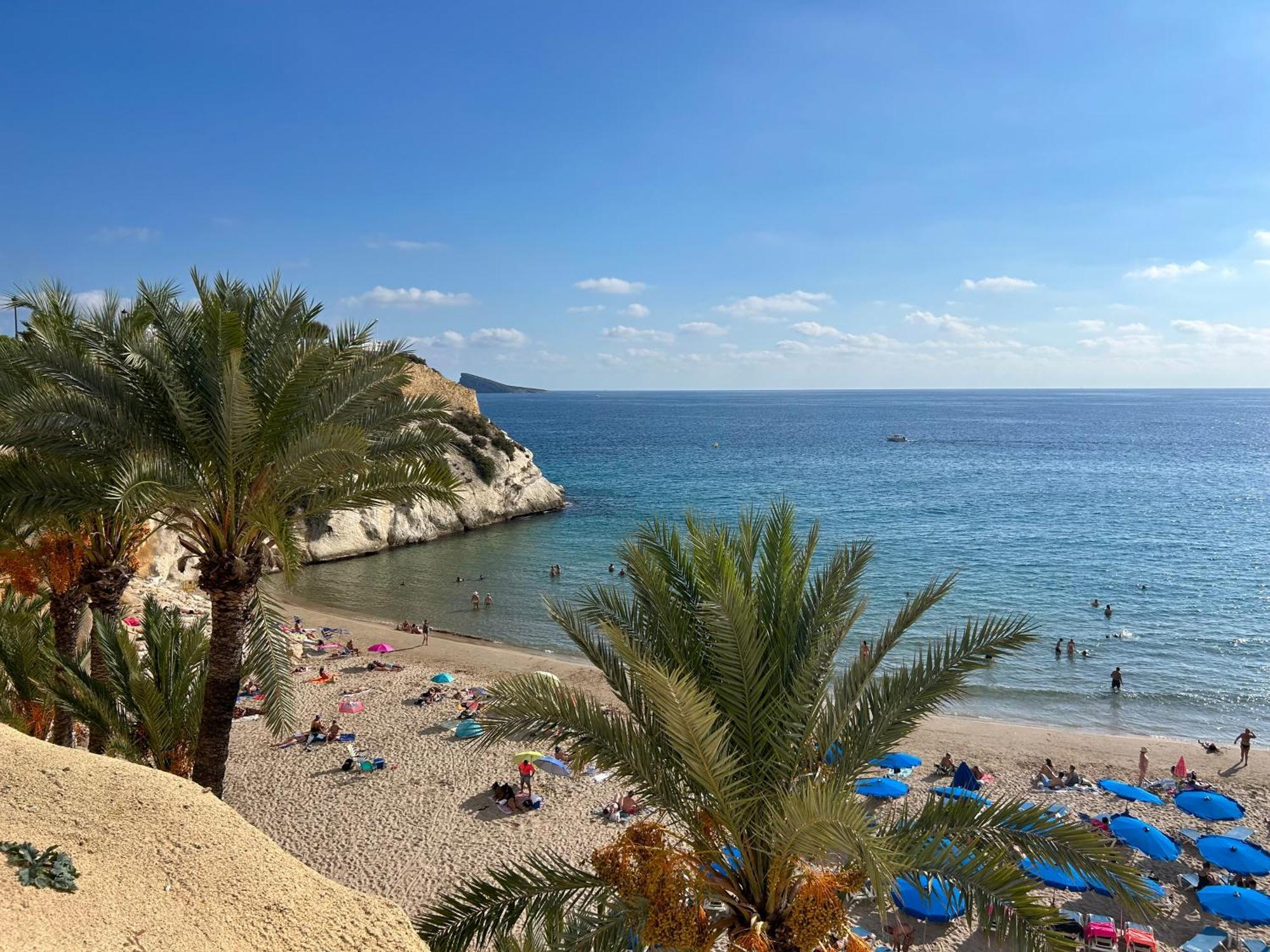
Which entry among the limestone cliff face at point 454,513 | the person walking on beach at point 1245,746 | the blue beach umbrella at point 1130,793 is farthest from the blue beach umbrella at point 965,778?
the limestone cliff face at point 454,513

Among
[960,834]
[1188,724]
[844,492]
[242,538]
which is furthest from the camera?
[844,492]

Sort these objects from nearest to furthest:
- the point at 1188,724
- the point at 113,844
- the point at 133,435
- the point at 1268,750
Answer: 1. the point at 113,844
2. the point at 133,435
3. the point at 1268,750
4. the point at 1188,724

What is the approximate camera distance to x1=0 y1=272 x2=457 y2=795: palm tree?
876 centimetres

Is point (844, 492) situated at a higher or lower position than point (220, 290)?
lower

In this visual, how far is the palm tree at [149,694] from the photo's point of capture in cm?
1110

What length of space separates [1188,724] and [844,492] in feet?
150

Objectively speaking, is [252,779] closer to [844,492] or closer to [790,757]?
[790,757]

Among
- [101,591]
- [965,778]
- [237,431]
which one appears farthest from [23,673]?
[965,778]

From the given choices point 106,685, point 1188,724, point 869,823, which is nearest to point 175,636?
point 106,685

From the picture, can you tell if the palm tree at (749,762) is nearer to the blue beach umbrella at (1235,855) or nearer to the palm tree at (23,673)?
the palm tree at (23,673)

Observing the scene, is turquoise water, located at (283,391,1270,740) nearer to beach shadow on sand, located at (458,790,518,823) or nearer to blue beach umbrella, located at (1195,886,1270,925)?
blue beach umbrella, located at (1195,886,1270,925)

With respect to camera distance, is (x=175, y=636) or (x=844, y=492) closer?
(x=175, y=636)

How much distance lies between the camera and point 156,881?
18.1 ft

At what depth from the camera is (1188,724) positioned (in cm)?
2408
